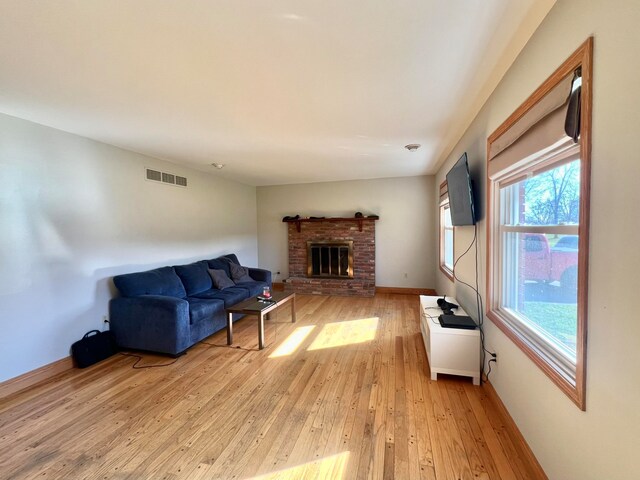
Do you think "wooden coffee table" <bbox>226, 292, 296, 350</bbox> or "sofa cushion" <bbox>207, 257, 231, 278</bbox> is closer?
"wooden coffee table" <bbox>226, 292, 296, 350</bbox>

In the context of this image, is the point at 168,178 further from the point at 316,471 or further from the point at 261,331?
the point at 316,471

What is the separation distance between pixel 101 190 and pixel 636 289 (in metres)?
4.21

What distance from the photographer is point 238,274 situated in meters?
4.77

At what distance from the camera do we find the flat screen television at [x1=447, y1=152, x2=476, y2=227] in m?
2.42

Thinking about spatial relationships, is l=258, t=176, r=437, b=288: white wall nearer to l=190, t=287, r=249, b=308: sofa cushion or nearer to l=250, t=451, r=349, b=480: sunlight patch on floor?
l=190, t=287, r=249, b=308: sofa cushion

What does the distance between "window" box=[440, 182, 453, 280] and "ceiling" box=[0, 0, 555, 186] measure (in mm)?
1589

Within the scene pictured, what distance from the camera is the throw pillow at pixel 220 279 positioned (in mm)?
4273

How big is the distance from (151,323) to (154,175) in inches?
79.7

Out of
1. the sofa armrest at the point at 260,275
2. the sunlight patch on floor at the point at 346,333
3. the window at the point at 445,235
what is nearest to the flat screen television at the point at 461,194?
the window at the point at 445,235

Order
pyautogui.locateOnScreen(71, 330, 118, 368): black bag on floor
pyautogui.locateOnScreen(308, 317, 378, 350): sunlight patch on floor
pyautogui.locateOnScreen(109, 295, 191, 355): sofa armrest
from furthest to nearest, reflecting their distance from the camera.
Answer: pyautogui.locateOnScreen(308, 317, 378, 350): sunlight patch on floor → pyautogui.locateOnScreen(109, 295, 191, 355): sofa armrest → pyautogui.locateOnScreen(71, 330, 118, 368): black bag on floor

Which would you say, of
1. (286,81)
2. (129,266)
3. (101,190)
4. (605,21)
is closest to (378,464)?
(605,21)

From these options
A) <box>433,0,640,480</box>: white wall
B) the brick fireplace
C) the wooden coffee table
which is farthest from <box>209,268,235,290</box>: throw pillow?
<box>433,0,640,480</box>: white wall

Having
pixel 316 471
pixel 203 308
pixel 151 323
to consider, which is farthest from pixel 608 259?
pixel 151 323

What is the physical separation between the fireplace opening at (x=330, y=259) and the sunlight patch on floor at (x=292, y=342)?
7.09 ft
